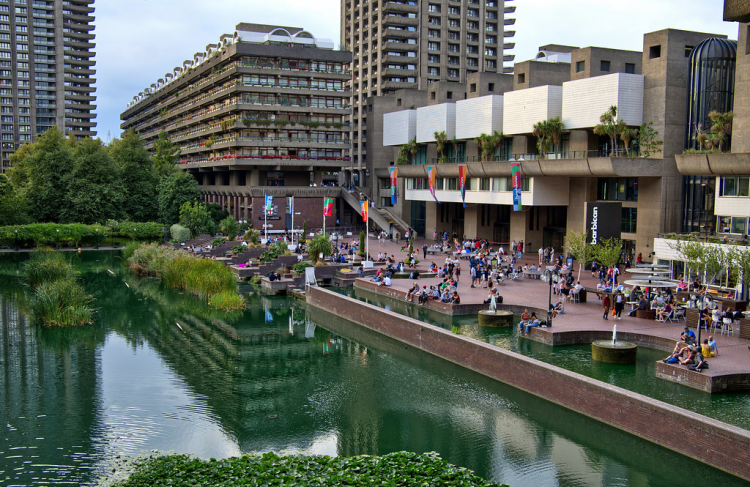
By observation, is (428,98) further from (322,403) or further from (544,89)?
(322,403)

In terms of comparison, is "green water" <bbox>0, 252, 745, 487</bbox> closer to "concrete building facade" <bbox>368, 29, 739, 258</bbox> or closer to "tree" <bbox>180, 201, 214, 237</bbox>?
"concrete building facade" <bbox>368, 29, 739, 258</bbox>

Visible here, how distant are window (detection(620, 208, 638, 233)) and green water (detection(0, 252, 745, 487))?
26.7m

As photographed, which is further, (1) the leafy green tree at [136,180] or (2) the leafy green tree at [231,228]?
(1) the leafy green tree at [136,180]

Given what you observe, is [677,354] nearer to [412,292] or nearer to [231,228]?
[412,292]

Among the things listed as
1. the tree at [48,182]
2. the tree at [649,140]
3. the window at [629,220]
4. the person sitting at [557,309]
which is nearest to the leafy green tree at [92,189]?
the tree at [48,182]

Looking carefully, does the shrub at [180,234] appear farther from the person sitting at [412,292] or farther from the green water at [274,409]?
the person sitting at [412,292]

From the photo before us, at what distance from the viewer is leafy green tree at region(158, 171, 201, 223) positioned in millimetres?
82213

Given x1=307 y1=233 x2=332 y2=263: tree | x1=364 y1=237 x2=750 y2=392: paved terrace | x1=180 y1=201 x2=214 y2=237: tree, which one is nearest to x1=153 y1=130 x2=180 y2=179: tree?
x1=180 y1=201 x2=214 y2=237: tree

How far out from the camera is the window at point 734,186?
37.3 m

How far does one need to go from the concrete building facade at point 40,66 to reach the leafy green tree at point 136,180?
62.3 meters

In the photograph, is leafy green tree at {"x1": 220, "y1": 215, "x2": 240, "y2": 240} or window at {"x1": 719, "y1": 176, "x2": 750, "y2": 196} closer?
window at {"x1": 719, "y1": 176, "x2": 750, "y2": 196}

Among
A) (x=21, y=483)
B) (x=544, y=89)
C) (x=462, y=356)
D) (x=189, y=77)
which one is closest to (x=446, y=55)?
(x=189, y=77)

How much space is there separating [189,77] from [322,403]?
93.8m

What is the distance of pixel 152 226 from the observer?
7475 centimetres
